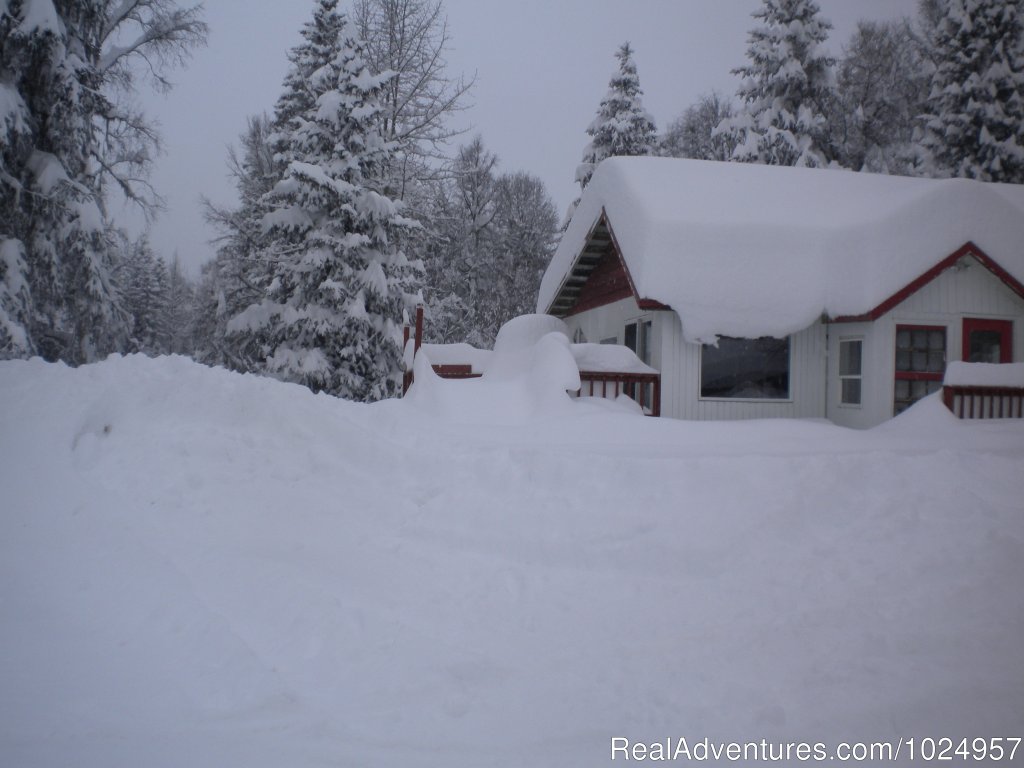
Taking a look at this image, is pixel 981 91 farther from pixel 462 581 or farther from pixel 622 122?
pixel 462 581

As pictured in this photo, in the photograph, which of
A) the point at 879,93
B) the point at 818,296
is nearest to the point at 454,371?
the point at 818,296

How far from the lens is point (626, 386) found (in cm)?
1161

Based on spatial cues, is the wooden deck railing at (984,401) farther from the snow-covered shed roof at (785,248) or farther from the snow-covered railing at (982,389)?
the snow-covered shed roof at (785,248)

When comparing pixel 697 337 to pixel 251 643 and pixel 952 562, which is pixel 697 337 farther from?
pixel 251 643

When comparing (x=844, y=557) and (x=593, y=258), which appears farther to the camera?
(x=593, y=258)

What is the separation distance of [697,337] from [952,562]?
20.8ft

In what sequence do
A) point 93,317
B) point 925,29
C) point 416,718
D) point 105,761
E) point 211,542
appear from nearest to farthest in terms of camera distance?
point 105,761
point 416,718
point 211,542
point 93,317
point 925,29

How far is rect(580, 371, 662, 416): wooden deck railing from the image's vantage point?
443 inches

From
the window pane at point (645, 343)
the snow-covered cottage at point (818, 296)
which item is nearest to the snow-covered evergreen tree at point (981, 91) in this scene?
the snow-covered cottage at point (818, 296)

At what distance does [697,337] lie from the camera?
11.7 meters

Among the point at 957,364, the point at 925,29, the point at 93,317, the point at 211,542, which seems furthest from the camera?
the point at 925,29

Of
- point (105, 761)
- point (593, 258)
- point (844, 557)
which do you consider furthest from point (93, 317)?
point (844, 557)

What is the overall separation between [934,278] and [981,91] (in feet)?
57.7

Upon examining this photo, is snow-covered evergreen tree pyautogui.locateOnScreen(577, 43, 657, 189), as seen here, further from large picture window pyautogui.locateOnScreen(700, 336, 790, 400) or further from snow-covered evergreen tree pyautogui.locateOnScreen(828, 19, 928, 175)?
large picture window pyautogui.locateOnScreen(700, 336, 790, 400)
